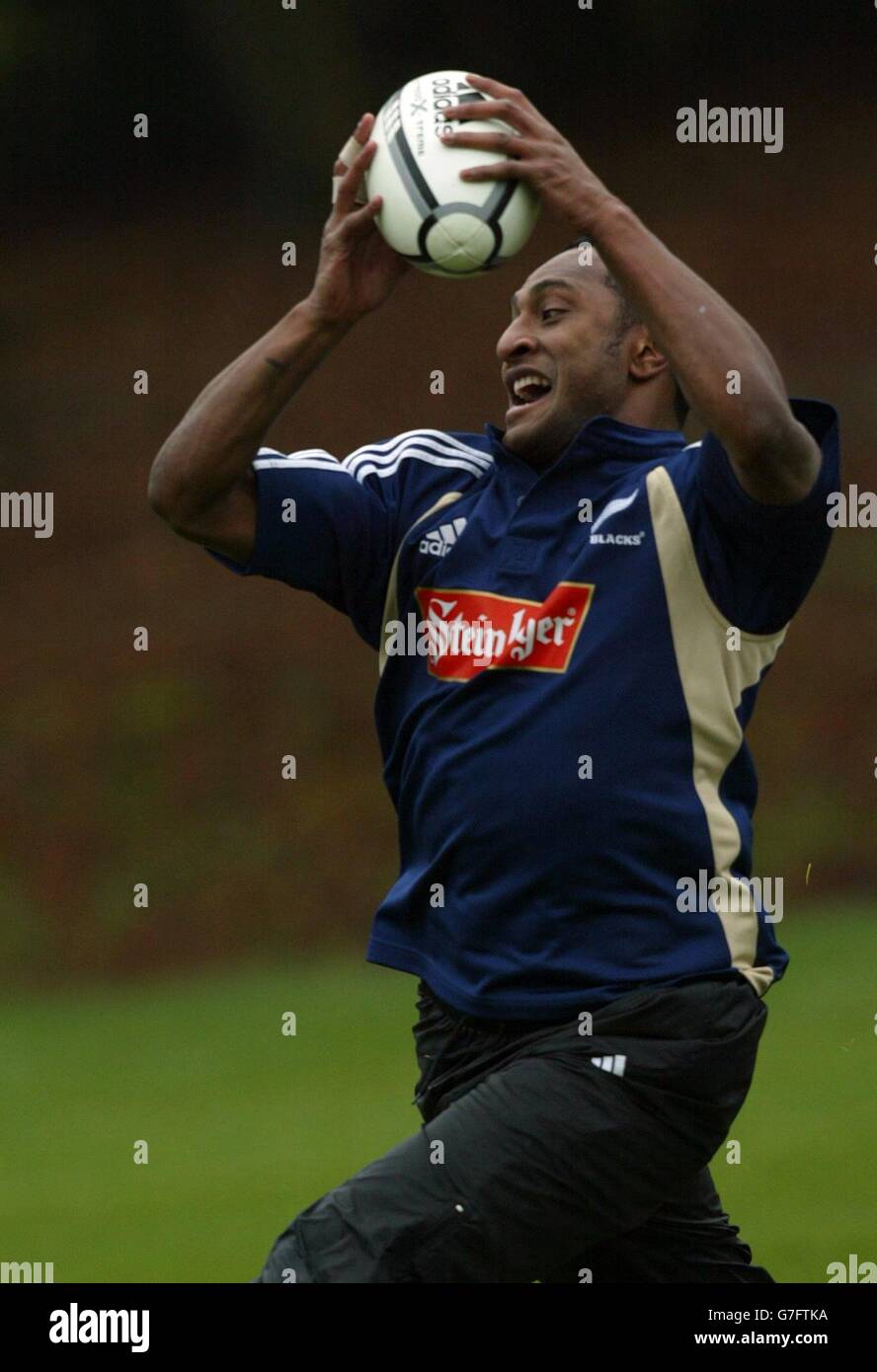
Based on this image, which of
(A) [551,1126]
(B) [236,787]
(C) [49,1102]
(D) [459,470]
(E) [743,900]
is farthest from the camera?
(B) [236,787]

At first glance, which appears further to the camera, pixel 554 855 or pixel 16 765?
pixel 16 765

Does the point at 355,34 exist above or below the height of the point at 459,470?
above

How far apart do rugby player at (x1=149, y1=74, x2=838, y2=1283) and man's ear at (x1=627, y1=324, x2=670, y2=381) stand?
101 millimetres

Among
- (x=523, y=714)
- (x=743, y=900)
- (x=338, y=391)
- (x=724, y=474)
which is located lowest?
(x=743, y=900)

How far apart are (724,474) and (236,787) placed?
38.4ft

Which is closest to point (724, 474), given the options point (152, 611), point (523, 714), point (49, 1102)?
point (523, 714)

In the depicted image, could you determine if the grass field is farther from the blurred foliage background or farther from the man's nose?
the man's nose

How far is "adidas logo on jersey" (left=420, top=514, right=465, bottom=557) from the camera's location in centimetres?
443

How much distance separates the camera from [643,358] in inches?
184

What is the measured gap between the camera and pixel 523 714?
13.6 ft

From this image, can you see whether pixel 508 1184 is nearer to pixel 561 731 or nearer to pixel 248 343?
pixel 561 731

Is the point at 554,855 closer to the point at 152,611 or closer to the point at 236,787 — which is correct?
the point at 236,787

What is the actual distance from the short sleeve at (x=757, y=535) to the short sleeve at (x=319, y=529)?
28.5 inches

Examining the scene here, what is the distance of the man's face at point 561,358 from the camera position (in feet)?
14.9
